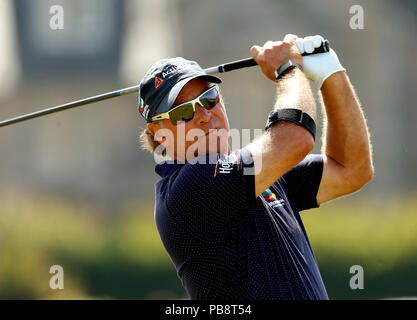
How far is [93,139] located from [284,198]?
3.70 metres

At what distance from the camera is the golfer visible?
79.3 inches

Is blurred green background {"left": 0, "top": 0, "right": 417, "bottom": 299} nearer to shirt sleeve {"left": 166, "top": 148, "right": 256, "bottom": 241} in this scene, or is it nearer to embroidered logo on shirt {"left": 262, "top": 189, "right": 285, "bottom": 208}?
embroidered logo on shirt {"left": 262, "top": 189, "right": 285, "bottom": 208}

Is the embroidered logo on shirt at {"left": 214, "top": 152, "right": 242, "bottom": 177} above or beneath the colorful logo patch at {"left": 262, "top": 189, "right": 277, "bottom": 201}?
above

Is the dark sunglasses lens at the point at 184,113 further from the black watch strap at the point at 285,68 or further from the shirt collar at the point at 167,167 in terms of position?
the black watch strap at the point at 285,68

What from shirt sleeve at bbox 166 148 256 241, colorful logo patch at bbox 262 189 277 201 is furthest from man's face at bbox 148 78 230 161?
colorful logo patch at bbox 262 189 277 201

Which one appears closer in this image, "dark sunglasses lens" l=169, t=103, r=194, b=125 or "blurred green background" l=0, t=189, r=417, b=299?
"dark sunglasses lens" l=169, t=103, r=194, b=125

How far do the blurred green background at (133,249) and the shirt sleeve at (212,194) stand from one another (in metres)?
3.35

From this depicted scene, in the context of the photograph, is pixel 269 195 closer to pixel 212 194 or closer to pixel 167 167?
pixel 212 194

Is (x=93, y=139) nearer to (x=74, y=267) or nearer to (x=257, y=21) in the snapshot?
(x=74, y=267)

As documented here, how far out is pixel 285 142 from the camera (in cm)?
200

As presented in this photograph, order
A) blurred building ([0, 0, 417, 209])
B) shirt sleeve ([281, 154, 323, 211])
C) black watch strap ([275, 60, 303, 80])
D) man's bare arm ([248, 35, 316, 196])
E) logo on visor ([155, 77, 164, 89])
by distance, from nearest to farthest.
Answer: man's bare arm ([248, 35, 316, 196]) < black watch strap ([275, 60, 303, 80]) < logo on visor ([155, 77, 164, 89]) < shirt sleeve ([281, 154, 323, 211]) < blurred building ([0, 0, 417, 209])

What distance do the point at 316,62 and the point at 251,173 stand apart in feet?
1.87

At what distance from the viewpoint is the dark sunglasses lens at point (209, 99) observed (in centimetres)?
227

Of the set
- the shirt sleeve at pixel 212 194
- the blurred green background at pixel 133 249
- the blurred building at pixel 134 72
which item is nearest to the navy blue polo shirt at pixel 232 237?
the shirt sleeve at pixel 212 194
